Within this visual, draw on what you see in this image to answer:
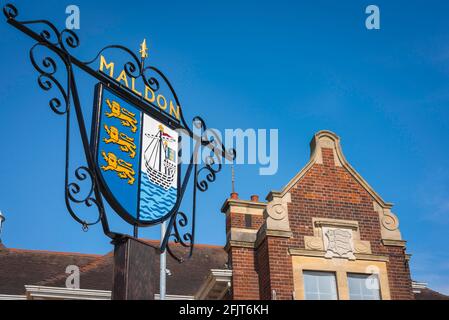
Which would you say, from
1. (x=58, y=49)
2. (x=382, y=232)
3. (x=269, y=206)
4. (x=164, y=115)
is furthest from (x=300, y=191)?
(x=58, y=49)

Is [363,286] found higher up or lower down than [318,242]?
lower down

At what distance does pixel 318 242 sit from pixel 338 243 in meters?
0.49

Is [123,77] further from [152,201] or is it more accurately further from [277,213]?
[277,213]

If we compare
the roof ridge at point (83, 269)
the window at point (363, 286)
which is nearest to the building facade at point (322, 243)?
the window at point (363, 286)

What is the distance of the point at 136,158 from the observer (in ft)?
21.1

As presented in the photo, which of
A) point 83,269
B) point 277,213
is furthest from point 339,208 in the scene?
point 83,269

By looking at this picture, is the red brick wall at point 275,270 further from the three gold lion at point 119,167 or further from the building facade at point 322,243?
the three gold lion at point 119,167

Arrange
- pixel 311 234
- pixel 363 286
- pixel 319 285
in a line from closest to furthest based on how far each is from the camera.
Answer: pixel 319 285 → pixel 363 286 → pixel 311 234

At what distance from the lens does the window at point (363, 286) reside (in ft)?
45.4

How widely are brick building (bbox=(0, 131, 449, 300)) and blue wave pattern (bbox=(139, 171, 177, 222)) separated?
23.6 feet

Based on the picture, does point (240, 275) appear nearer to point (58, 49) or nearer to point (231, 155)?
point (231, 155)

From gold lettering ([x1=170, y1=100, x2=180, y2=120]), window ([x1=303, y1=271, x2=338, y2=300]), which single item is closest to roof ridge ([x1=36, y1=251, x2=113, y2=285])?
window ([x1=303, y1=271, x2=338, y2=300])

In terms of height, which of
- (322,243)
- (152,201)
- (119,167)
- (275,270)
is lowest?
(152,201)

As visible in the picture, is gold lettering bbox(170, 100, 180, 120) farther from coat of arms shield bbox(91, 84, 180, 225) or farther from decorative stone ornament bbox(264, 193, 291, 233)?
decorative stone ornament bbox(264, 193, 291, 233)
